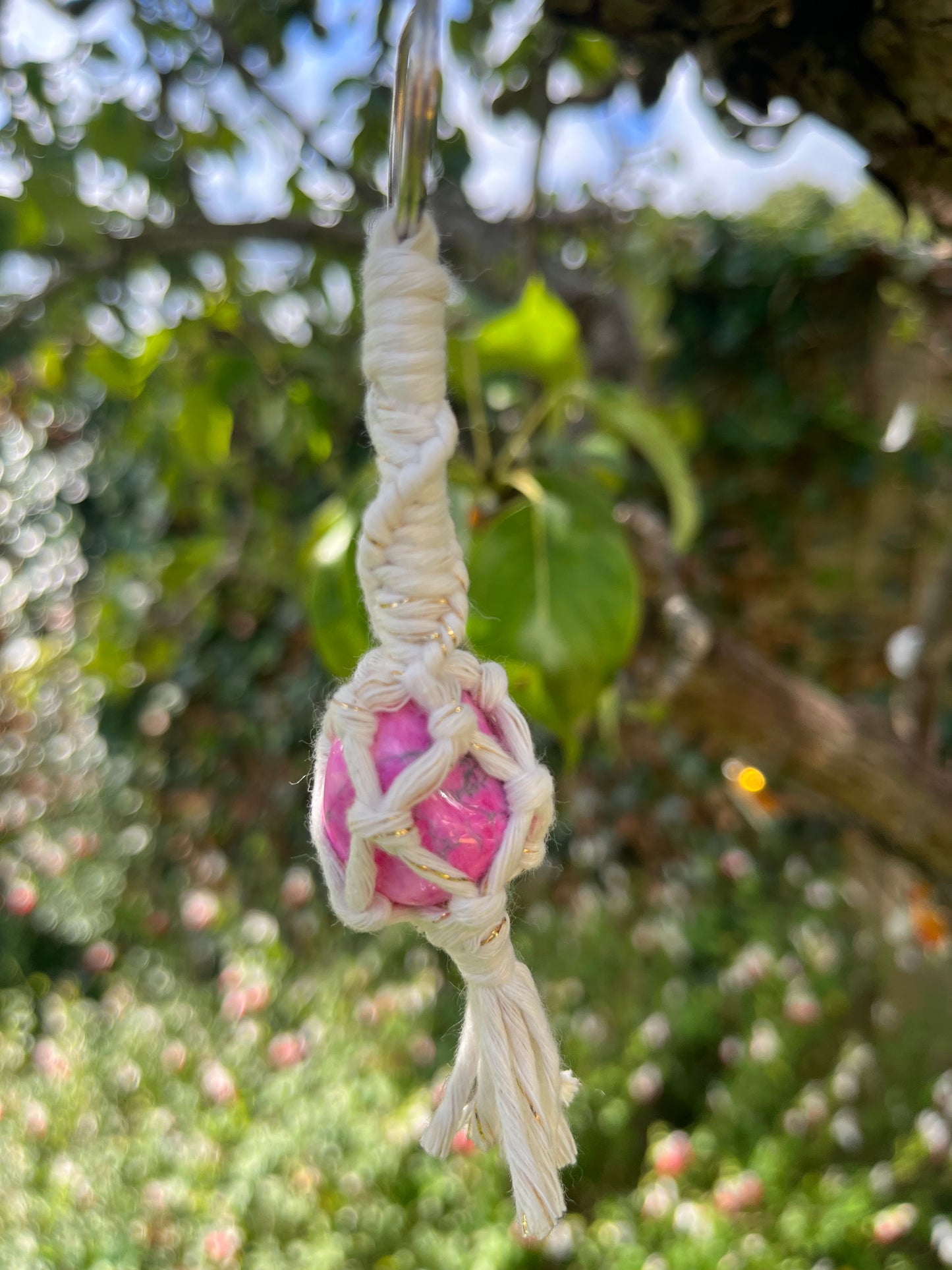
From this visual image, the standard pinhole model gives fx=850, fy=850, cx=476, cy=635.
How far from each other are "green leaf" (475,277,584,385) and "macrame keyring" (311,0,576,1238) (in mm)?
324

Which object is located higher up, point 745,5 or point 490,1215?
point 745,5

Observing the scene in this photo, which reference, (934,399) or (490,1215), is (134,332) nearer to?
(490,1215)

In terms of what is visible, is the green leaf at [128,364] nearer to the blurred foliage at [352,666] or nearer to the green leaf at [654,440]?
the blurred foliage at [352,666]

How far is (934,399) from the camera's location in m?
1.56

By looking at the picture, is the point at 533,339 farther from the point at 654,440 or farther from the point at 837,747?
the point at 837,747

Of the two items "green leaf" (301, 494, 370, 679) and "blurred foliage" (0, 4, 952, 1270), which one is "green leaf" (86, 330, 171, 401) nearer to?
"blurred foliage" (0, 4, 952, 1270)

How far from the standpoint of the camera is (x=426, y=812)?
0.73 feet

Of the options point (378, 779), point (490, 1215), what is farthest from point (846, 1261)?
point (378, 779)

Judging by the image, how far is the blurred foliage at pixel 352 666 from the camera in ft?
2.34

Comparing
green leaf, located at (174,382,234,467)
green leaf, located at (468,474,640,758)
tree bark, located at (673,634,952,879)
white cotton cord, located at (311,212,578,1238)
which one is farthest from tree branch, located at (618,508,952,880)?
white cotton cord, located at (311,212,578,1238)

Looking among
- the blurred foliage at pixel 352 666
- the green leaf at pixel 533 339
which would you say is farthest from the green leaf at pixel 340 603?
the green leaf at pixel 533 339

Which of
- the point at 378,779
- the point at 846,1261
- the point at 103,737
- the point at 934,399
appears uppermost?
the point at 378,779

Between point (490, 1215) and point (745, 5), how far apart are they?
1427 millimetres

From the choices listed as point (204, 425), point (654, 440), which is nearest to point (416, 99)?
point (654, 440)
